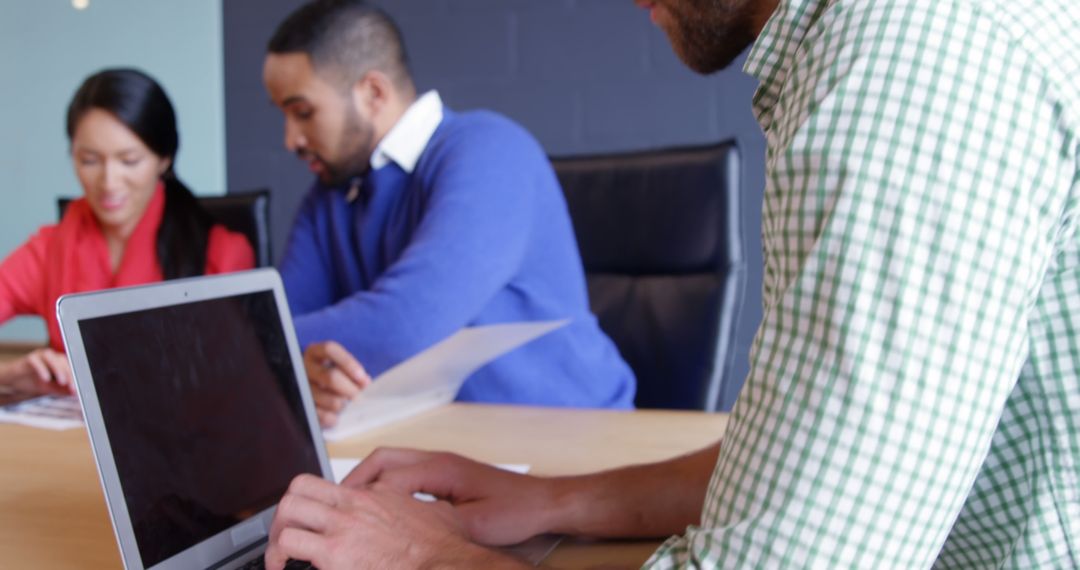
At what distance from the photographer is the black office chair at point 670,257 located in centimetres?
159

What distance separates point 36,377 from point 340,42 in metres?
0.76

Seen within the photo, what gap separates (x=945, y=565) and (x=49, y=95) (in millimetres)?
3033

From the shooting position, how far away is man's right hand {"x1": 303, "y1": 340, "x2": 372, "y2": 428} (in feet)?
3.92

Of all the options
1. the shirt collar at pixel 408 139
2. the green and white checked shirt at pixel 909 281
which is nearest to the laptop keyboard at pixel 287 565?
the green and white checked shirt at pixel 909 281

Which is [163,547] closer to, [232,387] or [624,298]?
[232,387]

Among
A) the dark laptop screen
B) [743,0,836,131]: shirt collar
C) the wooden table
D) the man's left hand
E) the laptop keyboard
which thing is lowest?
the wooden table

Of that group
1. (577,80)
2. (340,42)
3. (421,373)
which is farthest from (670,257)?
(577,80)

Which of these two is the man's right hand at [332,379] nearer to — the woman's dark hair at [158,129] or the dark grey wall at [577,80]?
the woman's dark hair at [158,129]

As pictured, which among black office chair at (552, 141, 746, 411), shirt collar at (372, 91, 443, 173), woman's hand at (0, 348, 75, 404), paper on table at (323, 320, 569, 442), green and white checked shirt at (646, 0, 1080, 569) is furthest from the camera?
shirt collar at (372, 91, 443, 173)

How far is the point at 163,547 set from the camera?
0.65 metres

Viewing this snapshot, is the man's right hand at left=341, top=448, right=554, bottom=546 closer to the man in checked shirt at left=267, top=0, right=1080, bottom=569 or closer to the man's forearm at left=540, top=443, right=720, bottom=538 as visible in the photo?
the man's forearm at left=540, top=443, right=720, bottom=538

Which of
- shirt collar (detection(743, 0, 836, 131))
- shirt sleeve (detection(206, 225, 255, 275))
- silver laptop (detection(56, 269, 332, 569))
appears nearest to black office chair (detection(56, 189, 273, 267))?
shirt sleeve (detection(206, 225, 255, 275))

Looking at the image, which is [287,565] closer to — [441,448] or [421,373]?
[441,448]

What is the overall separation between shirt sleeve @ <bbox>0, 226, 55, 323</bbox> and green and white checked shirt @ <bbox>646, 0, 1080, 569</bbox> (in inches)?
76.7
